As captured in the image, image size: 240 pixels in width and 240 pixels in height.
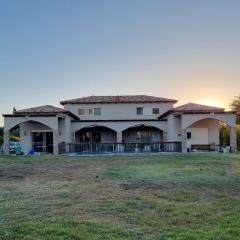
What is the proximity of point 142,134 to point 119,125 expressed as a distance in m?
3.89

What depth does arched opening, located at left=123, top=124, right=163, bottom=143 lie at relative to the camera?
141ft

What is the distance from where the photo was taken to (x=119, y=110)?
43.3 m

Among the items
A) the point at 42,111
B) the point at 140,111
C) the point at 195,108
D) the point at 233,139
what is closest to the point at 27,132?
the point at 42,111

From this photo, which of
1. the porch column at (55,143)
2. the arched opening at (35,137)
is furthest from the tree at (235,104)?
the porch column at (55,143)

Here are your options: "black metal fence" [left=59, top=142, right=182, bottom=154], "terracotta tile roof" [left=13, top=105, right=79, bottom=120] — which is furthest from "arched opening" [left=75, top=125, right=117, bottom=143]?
"terracotta tile roof" [left=13, top=105, right=79, bottom=120]

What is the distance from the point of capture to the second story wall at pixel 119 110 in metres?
43.0

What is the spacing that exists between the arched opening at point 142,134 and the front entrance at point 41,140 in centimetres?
869

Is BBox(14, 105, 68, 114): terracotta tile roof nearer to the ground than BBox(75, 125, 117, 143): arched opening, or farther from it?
farther from it

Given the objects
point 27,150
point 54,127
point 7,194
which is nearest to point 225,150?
point 54,127

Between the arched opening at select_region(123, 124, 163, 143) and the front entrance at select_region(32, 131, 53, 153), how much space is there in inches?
342

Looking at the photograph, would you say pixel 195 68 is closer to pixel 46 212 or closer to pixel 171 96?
pixel 171 96

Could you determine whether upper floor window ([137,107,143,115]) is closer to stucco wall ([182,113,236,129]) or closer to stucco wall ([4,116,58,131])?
stucco wall ([182,113,236,129])

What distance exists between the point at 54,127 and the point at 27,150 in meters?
4.91

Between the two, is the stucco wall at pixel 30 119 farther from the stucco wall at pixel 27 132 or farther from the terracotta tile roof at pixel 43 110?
the stucco wall at pixel 27 132
